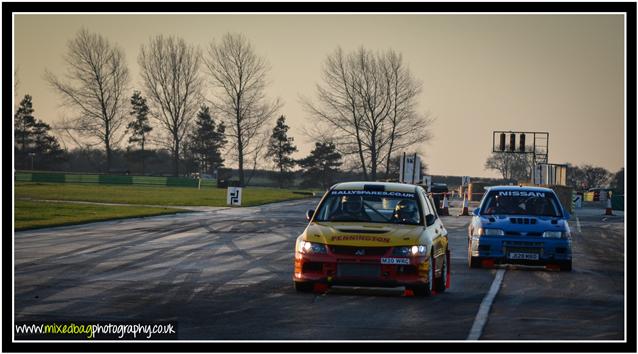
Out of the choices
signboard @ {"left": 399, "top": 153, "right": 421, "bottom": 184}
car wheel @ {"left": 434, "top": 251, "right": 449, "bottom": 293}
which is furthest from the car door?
signboard @ {"left": 399, "top": 153, "right": 421, "bottom": 184}

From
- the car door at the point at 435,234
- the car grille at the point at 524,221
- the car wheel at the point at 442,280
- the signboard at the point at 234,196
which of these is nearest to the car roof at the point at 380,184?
the car door at the point at 435,234

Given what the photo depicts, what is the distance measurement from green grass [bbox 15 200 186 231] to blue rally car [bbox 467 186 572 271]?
13.4m

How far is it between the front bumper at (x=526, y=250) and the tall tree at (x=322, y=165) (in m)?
86.4

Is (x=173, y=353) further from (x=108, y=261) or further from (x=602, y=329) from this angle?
(x=108, y=261)

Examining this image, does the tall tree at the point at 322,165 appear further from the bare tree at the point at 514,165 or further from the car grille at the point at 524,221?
the car grille at the point at 524,221

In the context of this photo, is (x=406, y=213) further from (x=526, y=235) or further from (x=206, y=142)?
(x=206, y=142)

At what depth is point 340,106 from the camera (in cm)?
9044

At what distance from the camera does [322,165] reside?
4181 inches

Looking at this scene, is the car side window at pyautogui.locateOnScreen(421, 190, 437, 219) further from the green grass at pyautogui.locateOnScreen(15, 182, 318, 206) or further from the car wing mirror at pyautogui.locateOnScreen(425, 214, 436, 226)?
the green grass at pyautogui.locateOnScreen(15, 182, 318, 206)

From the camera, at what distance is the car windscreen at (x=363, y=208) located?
14.5 metres

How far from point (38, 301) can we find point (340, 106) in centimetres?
7851

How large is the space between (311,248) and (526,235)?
574 centimetres

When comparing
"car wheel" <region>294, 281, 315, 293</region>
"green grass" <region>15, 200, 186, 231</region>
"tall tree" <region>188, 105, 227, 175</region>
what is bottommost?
"car wheel" <region>294, 281, 315, 293</region>

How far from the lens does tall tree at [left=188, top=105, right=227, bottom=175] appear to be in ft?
359
